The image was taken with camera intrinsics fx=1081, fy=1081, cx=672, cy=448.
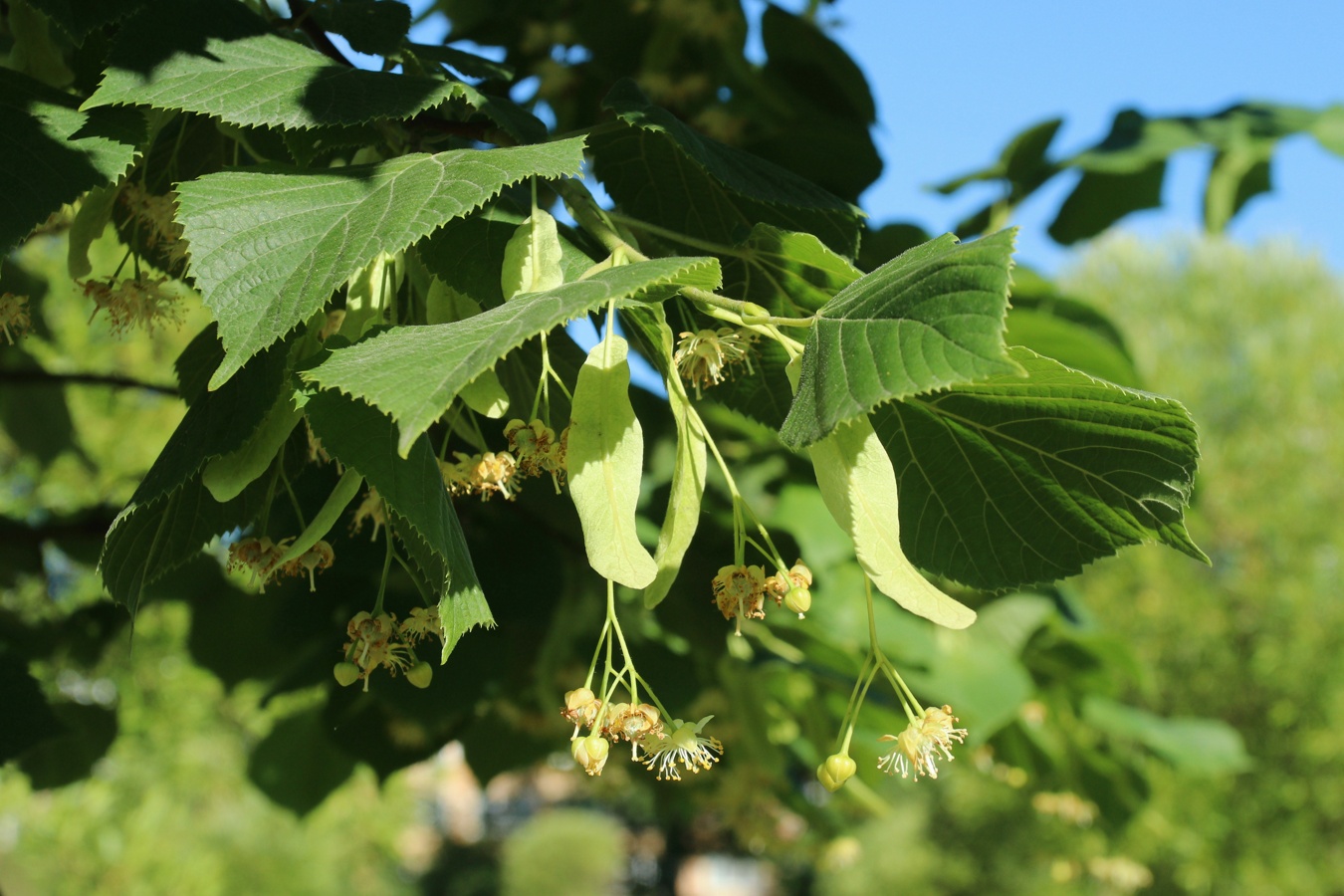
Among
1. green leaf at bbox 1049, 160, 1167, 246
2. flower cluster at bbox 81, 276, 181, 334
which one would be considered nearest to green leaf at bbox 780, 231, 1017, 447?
flower cluster at bbox 81, 276, 181, 334

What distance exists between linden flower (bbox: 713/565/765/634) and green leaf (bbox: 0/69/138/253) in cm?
54

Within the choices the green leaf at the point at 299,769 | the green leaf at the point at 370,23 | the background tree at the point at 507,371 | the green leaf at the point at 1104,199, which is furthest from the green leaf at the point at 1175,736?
the green leaf at the point at 370,23

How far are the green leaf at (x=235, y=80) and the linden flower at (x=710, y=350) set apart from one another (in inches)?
10.1

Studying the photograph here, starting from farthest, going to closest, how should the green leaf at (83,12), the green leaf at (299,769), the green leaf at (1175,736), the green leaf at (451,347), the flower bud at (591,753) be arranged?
the green leaf at (1175,736), the green leaf at (299,769), the green leaf at (83,12), the flower bud at (591,753), the green leaf at (451,347)

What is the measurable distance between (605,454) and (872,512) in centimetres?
16

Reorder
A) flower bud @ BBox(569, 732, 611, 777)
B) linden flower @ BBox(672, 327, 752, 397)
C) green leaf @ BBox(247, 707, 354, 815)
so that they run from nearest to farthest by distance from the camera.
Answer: flower bud @ BBox(569, 732, 611, 777) < linden flower @ BBox(672, 327, 752, 397) < green leaf @ BBox(247, 707, 354, 815)

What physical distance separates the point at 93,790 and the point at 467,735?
3.93 m

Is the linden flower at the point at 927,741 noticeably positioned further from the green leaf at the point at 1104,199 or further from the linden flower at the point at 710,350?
the green leaf at the point at 1104,199

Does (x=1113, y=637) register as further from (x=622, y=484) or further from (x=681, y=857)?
(x=681, y=857)

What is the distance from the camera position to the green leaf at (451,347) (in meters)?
0.52

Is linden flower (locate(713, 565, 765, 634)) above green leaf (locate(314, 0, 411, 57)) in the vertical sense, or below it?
below

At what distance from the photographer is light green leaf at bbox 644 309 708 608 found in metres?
0.66

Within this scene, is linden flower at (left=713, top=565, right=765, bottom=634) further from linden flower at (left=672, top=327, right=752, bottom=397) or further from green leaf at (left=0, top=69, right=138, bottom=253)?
green leaf at (left=0, top=69, right=138, bottom=253)

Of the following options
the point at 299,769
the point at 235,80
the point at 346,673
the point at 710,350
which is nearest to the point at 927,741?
the point at 710,350
